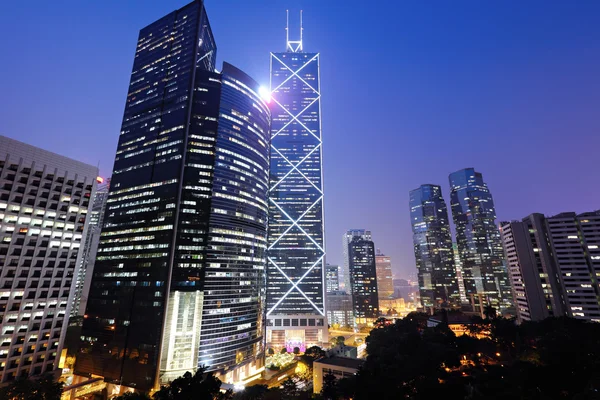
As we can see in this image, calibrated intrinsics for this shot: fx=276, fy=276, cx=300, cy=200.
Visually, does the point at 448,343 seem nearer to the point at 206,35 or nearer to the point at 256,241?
the point at 256,241

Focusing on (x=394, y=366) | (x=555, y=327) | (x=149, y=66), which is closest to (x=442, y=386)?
(x=394, y=366)

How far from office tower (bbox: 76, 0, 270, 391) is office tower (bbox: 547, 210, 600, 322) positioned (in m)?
106

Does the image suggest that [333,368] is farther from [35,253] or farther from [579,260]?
[579,260]

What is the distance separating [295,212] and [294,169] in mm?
25496

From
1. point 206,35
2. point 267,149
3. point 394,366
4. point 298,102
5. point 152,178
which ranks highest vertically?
point 298,102

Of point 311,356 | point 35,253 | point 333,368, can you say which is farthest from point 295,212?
point 35,253

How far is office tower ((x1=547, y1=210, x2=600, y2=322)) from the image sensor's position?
300 ft

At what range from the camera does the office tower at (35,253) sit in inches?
2395

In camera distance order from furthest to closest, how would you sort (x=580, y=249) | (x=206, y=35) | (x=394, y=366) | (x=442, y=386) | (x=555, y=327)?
(x=206, y=35), (x=580, y=249), (x=555, y=327), (x=394, y=366), (x=442, y=386)

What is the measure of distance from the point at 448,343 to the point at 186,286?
70343mm

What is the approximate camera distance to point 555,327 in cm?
6825

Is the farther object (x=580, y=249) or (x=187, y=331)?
(x=580, y=249)

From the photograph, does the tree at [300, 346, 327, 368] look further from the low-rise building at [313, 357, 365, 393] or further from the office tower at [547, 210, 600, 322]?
the office tower at [547, 210, 600, 322]

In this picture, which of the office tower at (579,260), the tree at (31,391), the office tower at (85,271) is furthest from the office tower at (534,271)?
the office tower at (85,271)
